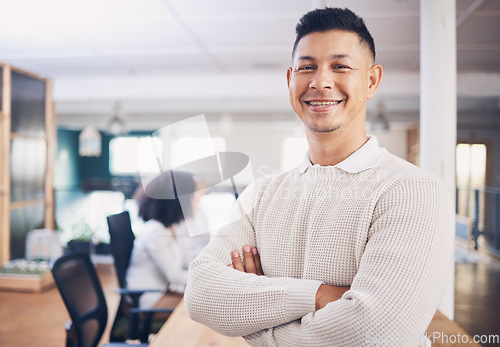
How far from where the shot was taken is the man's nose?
3.18 ft

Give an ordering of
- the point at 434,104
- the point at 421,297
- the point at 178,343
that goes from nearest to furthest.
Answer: the point at 421,297 < the point at 178,343 < the point at 434,104

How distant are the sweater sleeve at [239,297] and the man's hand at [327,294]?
1cm

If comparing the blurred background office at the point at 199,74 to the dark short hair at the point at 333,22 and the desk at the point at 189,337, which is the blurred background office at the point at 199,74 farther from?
the dark short hair at the point at 333,22

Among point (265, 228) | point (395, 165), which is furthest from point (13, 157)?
point (395, 165)

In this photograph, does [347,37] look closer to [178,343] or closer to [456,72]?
[178,343]

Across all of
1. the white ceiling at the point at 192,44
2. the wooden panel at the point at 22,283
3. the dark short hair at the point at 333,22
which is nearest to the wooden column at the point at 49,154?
the white ceiling at the point at 192,44

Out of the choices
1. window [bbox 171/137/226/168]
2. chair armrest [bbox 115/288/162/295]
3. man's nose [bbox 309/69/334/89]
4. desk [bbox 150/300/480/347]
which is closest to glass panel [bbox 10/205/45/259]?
chair armrest [bbox 115/288/162/295]

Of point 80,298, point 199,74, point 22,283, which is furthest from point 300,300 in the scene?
point 199,74

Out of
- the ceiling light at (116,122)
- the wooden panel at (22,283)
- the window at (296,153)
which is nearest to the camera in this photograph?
the window at (296,153)

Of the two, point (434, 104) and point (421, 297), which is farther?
point (434, 104)

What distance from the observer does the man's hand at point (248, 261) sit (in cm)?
105

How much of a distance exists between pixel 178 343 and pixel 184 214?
4.42 ft

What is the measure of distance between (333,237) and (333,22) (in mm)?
545

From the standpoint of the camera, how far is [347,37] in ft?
3.24
